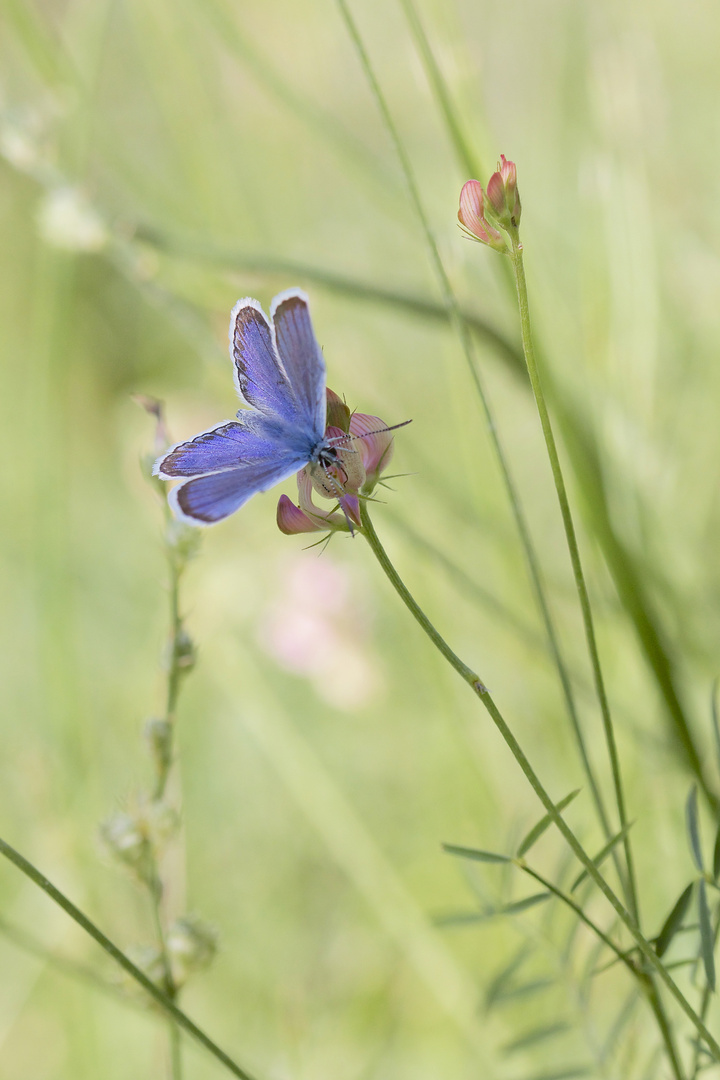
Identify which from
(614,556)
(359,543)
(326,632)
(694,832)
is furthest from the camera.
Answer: (359,543)

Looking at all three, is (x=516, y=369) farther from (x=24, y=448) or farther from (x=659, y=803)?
(x=24, y=448)

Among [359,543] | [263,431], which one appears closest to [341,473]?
[263,431]

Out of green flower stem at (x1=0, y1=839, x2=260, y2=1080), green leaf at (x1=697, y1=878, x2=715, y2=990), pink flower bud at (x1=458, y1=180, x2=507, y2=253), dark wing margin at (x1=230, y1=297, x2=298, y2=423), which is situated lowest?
green flower stem at (x1=0, y1=839, x2=260, y2=1080)

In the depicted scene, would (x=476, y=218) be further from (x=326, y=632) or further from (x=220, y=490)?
(x=326, y=632)

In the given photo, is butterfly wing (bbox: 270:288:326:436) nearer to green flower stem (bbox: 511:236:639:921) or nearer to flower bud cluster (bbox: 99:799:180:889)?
green flower stem (bbox: 511:236:639:921)

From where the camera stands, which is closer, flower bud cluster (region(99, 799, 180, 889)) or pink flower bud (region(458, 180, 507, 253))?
pink flower bud (region(458, 180, 507, 253))

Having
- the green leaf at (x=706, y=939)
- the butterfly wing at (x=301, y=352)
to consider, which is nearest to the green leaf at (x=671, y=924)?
the green leaf at (x=706, y=939)

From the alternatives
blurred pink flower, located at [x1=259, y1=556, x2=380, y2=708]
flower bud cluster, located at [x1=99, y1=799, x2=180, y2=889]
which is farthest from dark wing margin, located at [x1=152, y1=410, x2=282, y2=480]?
blurred pink flower, located at [x1=259, y1=556, x2=380, y2=708]
